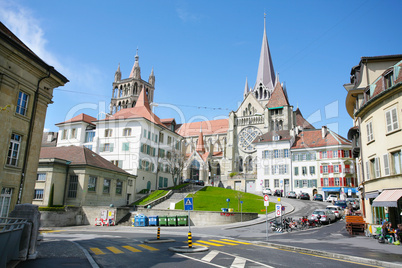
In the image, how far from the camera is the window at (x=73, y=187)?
107 feet

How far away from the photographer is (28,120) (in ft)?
56.5

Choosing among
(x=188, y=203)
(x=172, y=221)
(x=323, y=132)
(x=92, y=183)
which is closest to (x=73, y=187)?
(x=92, y=183)

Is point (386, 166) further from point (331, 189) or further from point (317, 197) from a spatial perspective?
point (331, 189)

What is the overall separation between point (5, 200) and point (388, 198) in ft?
68.3

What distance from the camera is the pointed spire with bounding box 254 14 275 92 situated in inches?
3762

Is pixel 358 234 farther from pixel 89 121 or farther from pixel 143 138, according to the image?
pixel 89 121

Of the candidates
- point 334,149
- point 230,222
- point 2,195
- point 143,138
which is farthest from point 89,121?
point 334,149

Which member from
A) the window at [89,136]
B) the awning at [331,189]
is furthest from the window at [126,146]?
the awning at [331,189]

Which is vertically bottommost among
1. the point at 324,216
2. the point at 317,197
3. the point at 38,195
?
the point at 324,216

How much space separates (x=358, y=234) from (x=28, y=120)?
22.7m

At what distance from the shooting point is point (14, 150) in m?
16.5

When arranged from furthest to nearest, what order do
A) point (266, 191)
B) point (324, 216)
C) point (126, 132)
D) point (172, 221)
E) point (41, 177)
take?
point (266, 191) → point (126, 132) → point (41, 177) → point (172, 221) → point (324, 216)

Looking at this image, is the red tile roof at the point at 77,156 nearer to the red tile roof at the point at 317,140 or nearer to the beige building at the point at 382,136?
the beige building at the point at 382,136

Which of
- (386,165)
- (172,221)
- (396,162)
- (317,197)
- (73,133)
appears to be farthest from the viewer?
(73,133)
